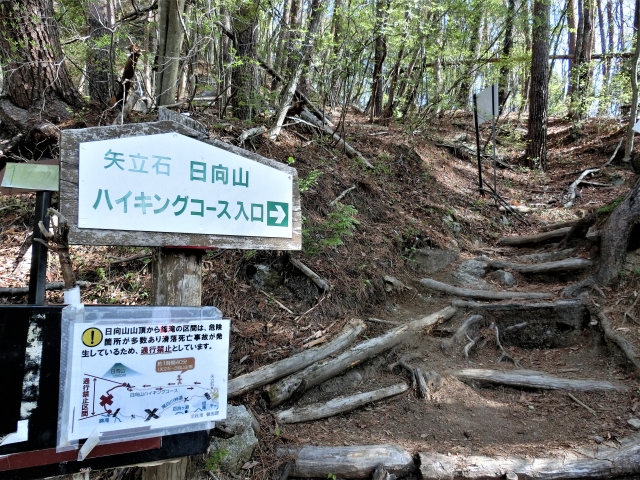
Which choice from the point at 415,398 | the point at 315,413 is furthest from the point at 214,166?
the point at 415,398

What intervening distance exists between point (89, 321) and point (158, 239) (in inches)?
19.5

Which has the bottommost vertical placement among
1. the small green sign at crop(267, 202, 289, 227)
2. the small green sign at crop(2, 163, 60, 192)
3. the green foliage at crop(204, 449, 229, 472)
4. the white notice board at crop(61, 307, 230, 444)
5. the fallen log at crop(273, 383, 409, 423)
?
the green foliage at crop(204, 449, 229, 472)

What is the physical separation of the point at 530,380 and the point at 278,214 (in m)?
3.69

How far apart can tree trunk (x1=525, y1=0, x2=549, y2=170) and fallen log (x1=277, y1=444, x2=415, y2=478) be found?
433 inches

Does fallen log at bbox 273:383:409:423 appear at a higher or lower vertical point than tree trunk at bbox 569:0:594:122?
lower

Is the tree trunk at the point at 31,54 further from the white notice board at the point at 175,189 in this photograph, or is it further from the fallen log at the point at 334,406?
the fallen log at the point at 334,406

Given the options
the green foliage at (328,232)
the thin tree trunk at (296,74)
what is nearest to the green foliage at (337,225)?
the green foliage at (328,232)

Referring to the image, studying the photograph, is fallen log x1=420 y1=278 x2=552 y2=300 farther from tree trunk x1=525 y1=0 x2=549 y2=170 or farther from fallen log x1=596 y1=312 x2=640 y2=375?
tree trunk x1=525 y1=0 x2=549 y2=170

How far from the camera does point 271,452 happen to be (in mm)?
3258

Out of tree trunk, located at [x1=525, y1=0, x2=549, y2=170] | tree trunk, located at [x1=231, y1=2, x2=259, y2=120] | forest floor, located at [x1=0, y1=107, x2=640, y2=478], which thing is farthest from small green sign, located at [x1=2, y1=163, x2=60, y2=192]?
tree trunk, located at [x1=525, y1=0, x2=549, y2=170]

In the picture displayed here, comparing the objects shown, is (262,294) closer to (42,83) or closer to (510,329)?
(510,329)

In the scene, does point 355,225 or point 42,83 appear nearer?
point 42,83

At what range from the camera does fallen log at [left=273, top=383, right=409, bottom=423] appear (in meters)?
3.67

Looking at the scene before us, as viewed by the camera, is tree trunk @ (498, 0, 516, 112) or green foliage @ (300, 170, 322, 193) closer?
green foliage @ (300, 170, 322, 193)
